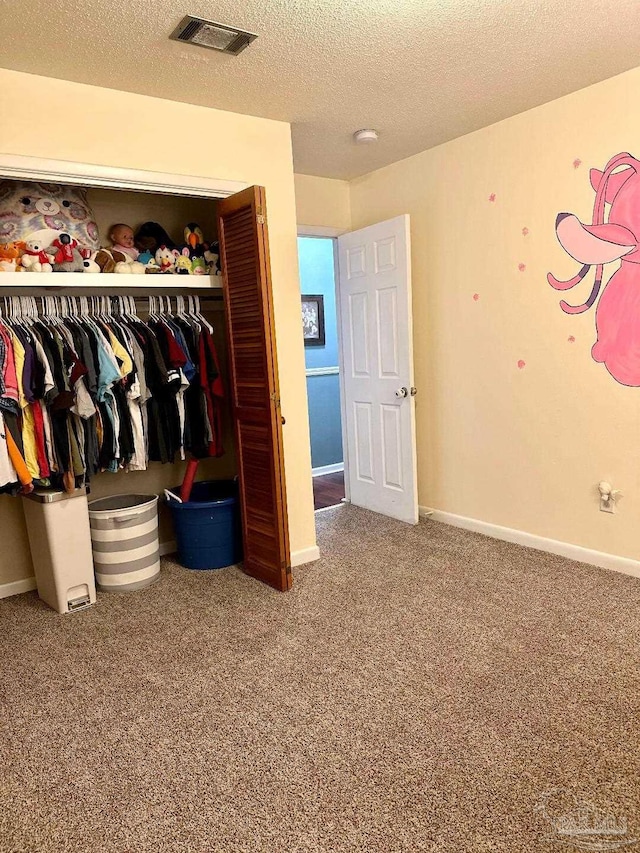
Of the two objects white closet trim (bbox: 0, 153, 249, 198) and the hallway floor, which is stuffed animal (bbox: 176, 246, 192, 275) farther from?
the hallway floor

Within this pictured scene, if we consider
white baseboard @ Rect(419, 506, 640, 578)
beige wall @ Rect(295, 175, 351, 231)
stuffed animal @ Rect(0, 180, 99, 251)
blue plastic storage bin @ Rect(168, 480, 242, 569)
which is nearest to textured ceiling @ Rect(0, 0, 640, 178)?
stuffed animal @ Rect(0, 180, 99, 251)

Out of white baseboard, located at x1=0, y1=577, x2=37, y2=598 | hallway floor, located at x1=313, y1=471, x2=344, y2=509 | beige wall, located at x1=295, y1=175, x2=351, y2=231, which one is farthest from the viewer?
hallway floor, located at x1=313, y1=471, x2=344, y2=509

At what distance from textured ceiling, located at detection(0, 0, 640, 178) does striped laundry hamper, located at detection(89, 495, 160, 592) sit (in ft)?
6.21

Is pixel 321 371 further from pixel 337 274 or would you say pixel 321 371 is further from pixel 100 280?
pixel 100 280

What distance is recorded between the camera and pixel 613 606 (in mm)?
2779

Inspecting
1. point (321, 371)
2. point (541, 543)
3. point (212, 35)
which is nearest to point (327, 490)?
point (321, 371)

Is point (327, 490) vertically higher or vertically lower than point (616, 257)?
lower

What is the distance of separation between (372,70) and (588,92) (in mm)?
1175

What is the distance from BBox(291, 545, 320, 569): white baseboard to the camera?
353cm

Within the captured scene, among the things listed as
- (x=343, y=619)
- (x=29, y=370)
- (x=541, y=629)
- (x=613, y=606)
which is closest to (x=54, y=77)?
(x=29, y=370)

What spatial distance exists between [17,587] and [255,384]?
1.74 m

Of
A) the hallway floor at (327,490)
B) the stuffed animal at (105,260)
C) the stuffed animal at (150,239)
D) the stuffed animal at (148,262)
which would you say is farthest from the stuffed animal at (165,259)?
the hallway floor at (327,490)

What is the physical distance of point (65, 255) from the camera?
297cm

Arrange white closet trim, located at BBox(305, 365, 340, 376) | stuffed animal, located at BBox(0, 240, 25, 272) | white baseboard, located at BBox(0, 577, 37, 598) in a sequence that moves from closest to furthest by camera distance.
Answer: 1. stuffed animal, located at BBox(0, 240, 25, 272)
2. white baseboard, located at BBox(0, 577, 37, 598)
3. white closet trim, located at BBox(305, 365, 340, 376)
